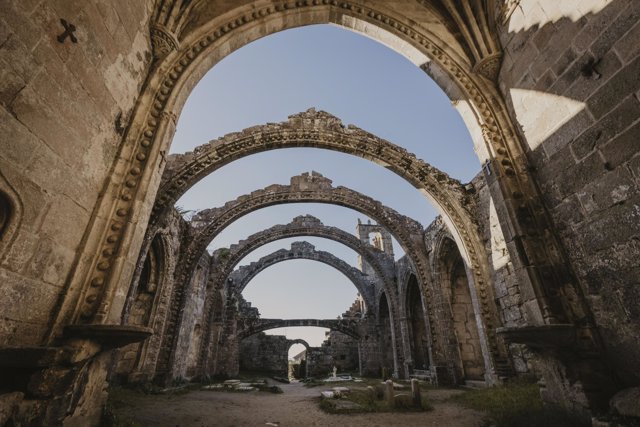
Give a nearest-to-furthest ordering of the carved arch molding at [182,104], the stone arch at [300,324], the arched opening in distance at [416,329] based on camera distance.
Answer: the carved arch molding at [182,104] < the arched opening in distance at [416,329] < the stone arch at [300,324]

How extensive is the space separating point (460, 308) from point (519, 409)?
634cm

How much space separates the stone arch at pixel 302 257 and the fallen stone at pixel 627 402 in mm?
15850

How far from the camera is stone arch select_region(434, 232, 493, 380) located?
863 cm

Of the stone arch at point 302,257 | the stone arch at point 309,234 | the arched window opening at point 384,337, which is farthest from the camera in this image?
the stone arch at point 302,257

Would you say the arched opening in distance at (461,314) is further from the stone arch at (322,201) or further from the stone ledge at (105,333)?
the stone ledge at (105,333)

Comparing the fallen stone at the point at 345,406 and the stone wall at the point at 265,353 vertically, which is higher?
the stone wall at the point at 265,353

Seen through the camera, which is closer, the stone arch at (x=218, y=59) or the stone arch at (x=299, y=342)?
the stone arch at (x=218, y=59)

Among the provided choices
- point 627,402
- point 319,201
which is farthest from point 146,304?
point 627,402

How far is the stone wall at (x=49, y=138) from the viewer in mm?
1710

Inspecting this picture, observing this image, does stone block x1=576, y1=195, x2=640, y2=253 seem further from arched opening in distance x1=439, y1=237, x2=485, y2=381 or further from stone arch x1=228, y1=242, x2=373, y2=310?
stone arch x1=228, y1=242, x2=373, y2=310

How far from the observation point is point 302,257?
1755 cm

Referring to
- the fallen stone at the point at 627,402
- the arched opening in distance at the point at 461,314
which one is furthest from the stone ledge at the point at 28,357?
the arched opening in distance at the point at 461,314

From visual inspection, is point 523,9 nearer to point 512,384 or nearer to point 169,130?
point 169,130

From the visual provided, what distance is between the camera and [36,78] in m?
1.87
